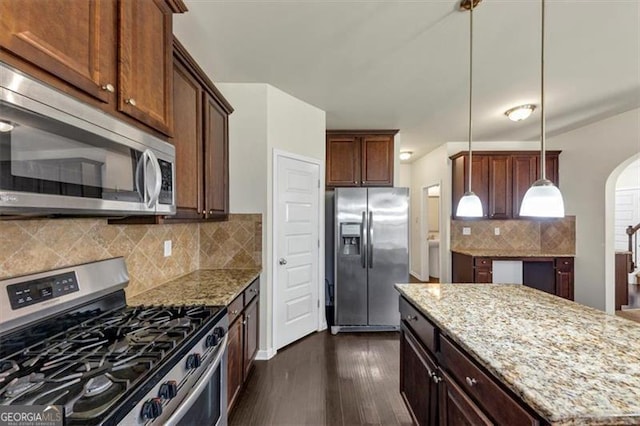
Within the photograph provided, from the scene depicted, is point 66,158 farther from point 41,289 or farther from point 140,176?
point 41,289

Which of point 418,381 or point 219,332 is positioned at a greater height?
point 219,332

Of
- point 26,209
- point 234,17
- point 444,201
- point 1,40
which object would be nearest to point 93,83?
point 1,40

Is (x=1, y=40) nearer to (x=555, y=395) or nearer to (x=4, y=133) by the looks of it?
(x=4, y=133)

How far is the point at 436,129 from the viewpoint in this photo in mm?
4410

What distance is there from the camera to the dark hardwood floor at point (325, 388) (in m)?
2.09

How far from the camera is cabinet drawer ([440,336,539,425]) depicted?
35.1 inches

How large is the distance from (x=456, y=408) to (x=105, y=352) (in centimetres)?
139

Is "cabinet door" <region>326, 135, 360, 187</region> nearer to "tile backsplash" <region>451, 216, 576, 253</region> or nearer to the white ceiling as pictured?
the white ceiling

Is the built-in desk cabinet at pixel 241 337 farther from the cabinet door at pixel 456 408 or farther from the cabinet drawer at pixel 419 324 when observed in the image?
the cabinet door at pixel 456 408

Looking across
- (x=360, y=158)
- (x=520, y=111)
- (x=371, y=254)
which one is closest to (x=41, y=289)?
(x=371, y=254)

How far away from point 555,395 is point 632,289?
7362 mm

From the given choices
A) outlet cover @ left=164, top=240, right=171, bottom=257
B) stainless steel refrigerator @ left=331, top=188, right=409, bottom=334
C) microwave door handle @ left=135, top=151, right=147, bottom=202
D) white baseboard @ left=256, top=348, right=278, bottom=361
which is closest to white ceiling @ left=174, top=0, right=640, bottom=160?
stainless steel refrigerator @ left=331, top=188, right=409, bottom=334

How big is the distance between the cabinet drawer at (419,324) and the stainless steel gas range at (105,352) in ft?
3.63

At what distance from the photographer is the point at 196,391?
1.29m
